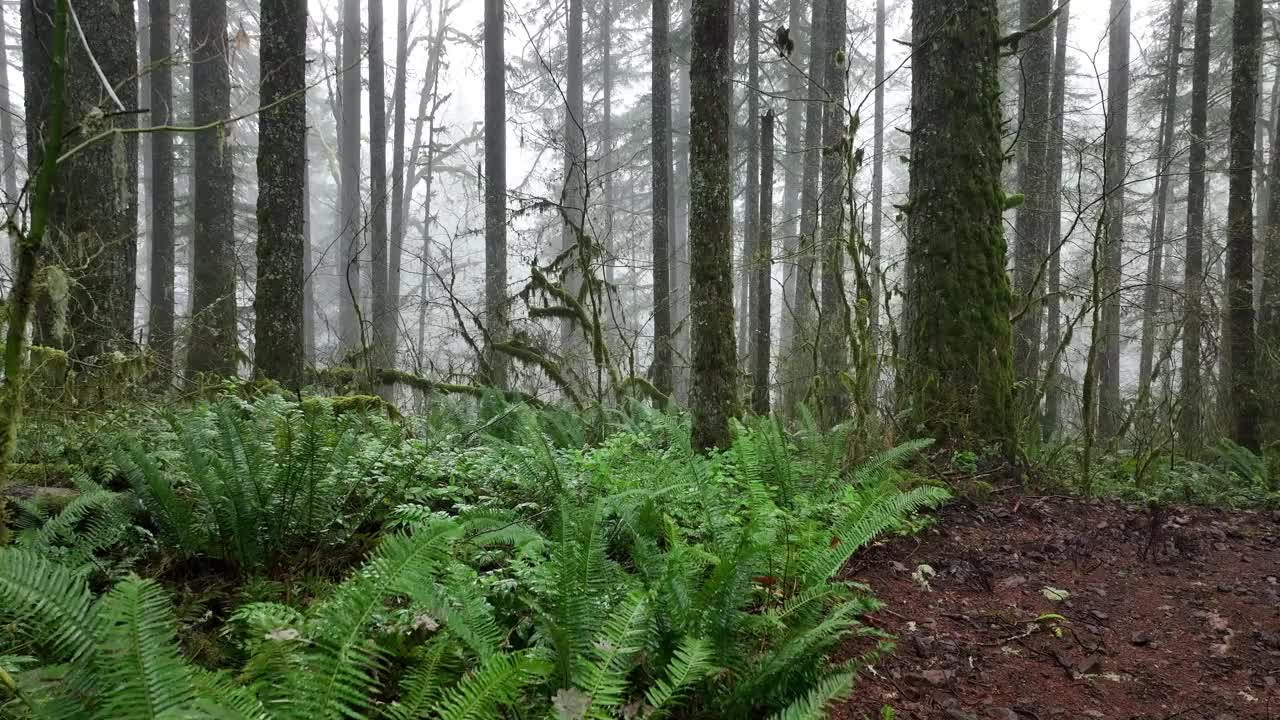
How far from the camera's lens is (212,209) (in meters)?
11.0

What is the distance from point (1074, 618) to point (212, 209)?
1193 cm

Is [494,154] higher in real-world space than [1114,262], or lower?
higher

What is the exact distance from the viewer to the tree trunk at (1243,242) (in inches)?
332

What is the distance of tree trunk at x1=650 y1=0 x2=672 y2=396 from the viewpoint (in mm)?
10359

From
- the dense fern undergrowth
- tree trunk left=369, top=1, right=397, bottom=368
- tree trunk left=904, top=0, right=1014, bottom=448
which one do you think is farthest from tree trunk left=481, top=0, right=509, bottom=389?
the dense fern undergrowth

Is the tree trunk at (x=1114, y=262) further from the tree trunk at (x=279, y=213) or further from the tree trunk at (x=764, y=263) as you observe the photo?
the tree trunk at (x=279, y=213)

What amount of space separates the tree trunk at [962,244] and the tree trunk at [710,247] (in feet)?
4.91

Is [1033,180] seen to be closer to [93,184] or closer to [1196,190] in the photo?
[1196,190]

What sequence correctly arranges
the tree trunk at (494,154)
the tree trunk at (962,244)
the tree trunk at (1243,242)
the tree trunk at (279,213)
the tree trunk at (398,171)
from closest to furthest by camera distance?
the tree trunk at (962,244) < the tree trunk at (279,213) < the tree trunk at (1243,242) < the tree trunk at (494,154) < the tree trunk at (398,171)

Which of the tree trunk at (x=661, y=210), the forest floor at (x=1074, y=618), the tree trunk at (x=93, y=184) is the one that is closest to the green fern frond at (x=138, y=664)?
the forest floor at (x=1074, y=618)

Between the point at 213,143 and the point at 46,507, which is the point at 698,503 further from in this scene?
the point at 213,143

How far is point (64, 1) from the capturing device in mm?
2047

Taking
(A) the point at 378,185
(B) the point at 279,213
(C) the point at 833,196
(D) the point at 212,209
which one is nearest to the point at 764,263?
(C) the point at 833,196

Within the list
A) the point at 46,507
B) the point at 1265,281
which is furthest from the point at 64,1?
the point at 1265,281
